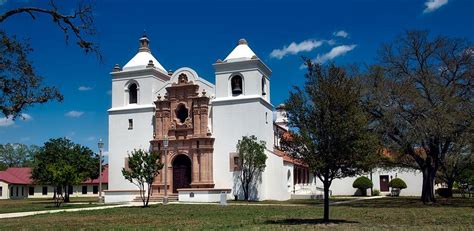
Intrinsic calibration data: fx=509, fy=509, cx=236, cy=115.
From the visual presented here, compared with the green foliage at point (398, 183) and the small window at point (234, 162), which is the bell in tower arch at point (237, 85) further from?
the green foliage at point (398, 183)

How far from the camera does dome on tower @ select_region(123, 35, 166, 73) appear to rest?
4438cm

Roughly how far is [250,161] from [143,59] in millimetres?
14251

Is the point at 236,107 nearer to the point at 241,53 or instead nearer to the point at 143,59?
the point at 241,53

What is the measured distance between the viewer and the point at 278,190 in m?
39.9

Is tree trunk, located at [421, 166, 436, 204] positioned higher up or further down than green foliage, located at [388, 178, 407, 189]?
higher up

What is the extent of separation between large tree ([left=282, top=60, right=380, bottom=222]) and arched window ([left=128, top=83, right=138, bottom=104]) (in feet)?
92.1

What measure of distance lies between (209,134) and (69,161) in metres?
15.0

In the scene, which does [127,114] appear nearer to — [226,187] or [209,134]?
[209,134]

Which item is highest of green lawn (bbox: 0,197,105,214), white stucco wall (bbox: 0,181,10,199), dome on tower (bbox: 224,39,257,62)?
dome on tower (bbox: 224,39,257,62)

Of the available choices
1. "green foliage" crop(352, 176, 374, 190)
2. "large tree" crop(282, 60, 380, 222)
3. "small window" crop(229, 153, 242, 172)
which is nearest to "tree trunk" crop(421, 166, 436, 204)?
"small window" crop(229, 153, 242, 172)

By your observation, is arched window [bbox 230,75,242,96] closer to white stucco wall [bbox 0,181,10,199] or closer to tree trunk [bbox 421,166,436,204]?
tree trunk [bbox 421,166,436,204]

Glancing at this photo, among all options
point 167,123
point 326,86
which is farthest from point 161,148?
point 326,86

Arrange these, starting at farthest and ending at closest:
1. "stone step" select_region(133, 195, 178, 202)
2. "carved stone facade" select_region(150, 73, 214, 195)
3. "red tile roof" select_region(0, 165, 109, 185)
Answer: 1. "red tile roof" select_region(0, 165, 109, 185)
2. "carved stone facade" select_region(150, 73, 214, 195)
3. "stone step" select_region(133, 195, 178, 202)

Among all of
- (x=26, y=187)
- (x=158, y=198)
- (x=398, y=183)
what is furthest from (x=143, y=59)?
(x=26, y=187)
